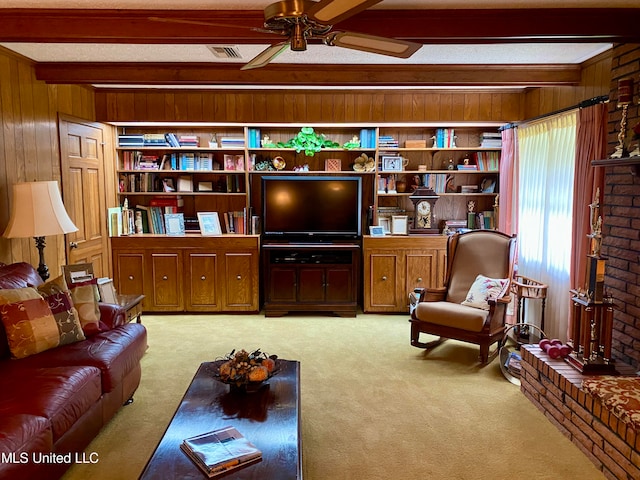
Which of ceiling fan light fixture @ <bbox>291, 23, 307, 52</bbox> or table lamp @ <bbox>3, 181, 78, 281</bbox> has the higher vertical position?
ceiling fan light fixture @ <bbox>291, 23, 307, 52</bbox>

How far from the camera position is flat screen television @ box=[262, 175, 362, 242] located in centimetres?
559

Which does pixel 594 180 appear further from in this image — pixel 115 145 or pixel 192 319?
pixel 115 145

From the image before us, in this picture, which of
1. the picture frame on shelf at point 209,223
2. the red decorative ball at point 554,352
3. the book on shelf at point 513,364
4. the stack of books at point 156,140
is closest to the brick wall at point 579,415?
the red decorative ball at point 554,352

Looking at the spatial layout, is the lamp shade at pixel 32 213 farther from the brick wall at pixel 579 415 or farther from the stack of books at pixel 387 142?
the brick wall at pixel 579 415

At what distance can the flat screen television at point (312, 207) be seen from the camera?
5586mm

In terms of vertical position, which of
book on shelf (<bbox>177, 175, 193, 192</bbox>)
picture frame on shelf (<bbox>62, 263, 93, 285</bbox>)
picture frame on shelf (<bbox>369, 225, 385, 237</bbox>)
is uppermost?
book on shelf (<bbox>177, 175, 193, 192</bbox>)

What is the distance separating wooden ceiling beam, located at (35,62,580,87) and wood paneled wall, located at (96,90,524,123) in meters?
0.93

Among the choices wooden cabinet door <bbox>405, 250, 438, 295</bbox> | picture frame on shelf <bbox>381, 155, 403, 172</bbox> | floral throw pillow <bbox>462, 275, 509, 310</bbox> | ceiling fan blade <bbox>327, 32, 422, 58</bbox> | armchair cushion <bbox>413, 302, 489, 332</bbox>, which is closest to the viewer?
ceiling fan blade <bbox>327, 32, 422, 58</bbox>

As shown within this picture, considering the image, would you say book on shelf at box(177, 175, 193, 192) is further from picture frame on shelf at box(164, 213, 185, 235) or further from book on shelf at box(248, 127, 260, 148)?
book on shelf at box(248, 127, 260, 148)

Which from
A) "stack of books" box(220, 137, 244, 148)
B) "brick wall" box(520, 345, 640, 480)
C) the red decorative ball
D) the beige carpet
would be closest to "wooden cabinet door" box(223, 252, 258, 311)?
the beige carpet

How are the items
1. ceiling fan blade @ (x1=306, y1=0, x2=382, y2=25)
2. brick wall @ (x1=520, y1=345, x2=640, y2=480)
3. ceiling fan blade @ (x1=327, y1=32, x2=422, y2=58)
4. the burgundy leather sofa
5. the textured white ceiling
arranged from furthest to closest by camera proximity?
the textured white ceiling < brick wall @ (x1=520, y1=345, x2=640, y2=480) < ceiling fan blade @ (x1=327, y1=32, x2=422, y2=58) < the burgundy leather sofa < ceiling fan blade @ (x1=306, y1=0, x2=382, y2=25)

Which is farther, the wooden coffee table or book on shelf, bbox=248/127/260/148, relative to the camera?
book on shelf, bbox=248/127/260/148

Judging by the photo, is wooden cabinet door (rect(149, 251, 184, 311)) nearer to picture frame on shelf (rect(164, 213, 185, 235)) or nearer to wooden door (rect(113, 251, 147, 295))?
wooden door (rect(113, 251, 147, 295))

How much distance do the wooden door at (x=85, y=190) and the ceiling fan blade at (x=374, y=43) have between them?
3.31 metres
